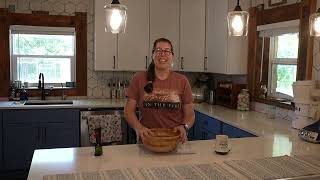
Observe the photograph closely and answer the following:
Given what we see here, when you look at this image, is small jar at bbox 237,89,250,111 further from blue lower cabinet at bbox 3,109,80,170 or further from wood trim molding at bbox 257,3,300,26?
blue lower cabinet at bbox 3,109,80,170

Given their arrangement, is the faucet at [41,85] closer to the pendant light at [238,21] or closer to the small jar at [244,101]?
the small jar at [244,101]

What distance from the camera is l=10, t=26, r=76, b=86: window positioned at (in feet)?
14.0

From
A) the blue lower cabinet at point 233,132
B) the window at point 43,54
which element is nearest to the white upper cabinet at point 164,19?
the window at point 43,54

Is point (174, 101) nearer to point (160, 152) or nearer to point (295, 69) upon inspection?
point (160, 152)

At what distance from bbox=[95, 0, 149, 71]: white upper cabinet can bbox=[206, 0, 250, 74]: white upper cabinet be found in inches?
34.8

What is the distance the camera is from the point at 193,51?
437 centimetres

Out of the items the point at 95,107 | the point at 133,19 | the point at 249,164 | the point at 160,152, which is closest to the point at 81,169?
the point at 160,152

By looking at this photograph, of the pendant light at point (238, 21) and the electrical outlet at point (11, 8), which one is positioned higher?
the electrical outlet at point (11, 8)

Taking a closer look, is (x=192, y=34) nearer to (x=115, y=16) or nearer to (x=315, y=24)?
(x=315, y=24)

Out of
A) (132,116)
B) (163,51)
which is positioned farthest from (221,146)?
(163,51)

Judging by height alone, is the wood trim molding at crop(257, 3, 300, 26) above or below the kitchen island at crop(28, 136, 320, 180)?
above

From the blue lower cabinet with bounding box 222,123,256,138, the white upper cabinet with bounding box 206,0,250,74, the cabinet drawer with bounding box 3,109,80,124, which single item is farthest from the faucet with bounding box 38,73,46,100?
the blue lower cabinet with bounding box 222,123,256,138

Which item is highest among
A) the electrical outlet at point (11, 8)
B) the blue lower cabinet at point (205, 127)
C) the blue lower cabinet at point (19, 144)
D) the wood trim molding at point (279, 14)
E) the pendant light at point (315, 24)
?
the electrical outlet at point (11, 8)

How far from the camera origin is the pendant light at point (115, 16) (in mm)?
1943
